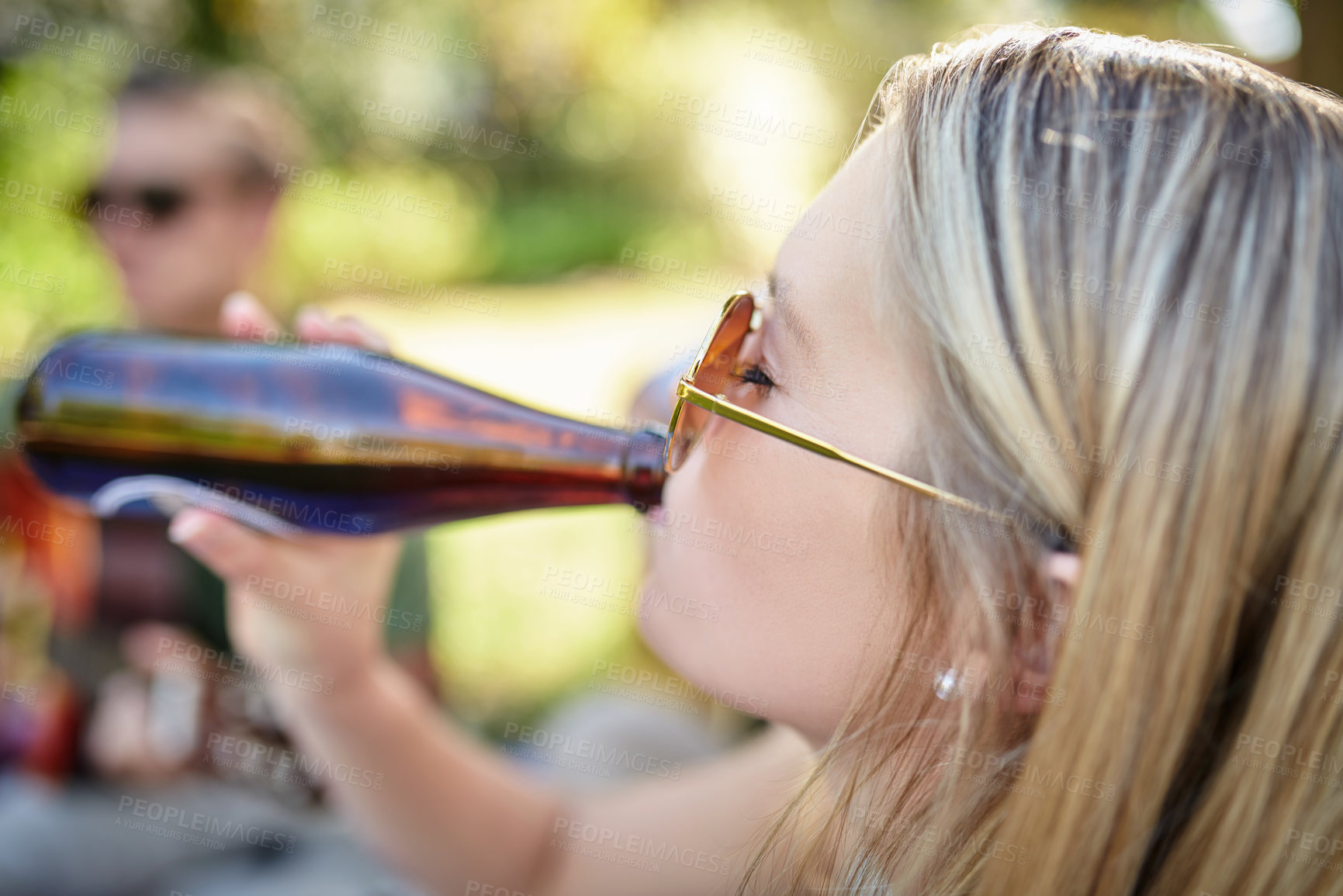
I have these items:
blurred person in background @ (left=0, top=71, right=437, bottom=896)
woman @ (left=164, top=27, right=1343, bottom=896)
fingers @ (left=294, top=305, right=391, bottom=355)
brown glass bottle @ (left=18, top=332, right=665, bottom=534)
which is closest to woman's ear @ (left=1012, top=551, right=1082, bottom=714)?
woman @ (left=164, top=27, right=1343, bottom=896)

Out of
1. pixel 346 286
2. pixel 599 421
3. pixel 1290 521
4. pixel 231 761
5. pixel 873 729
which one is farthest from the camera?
pixel 346 286

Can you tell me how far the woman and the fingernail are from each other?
26.6 inches

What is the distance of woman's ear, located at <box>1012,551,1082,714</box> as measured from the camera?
905mm

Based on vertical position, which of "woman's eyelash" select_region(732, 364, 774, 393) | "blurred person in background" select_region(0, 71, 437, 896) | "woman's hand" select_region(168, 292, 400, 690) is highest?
"woman's eyelash" select_region(732, 364, 774, 393)

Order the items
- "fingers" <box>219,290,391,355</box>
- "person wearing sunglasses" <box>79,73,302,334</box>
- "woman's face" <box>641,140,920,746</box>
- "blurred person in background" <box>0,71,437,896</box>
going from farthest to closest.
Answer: "person wearing sunglasses" <box>79,73,302,334</box> < "blurred person in background" <box>0,71,437,896</box> < "fingers" <box>219,290,391,355</box> < "woman's face" <box>641,140,920,746</box>

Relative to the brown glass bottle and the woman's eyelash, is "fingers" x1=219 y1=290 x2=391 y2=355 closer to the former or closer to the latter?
the brown glass bottle

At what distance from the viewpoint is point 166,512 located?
142 centimetres

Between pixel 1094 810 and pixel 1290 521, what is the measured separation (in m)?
0.32

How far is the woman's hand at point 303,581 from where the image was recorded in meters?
1.27

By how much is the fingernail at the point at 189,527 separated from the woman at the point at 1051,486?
2.22ft

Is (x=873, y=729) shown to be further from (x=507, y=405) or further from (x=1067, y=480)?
(x=507, y=405)

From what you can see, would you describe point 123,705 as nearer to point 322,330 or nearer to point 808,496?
point 322,330

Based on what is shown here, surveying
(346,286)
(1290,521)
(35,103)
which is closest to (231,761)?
(1290,521)

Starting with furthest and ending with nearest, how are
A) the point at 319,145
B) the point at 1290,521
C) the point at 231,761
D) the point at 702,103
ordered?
1. the point at 702,103
2. the point at 319,145
3. the point at 231,761
4. the point at 1290,521
